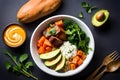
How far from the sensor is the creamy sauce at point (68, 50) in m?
2.47

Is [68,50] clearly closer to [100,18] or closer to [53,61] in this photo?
[53,61]

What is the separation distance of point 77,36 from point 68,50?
11 cm

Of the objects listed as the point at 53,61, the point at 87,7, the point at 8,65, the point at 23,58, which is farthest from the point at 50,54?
the point at 87,7

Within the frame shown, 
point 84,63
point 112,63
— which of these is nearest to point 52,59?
point 84,63

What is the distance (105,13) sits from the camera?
251cm

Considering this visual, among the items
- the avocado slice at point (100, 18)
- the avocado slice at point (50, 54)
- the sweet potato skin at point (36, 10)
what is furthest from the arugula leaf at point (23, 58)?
the avocado slice at point (100, 18)

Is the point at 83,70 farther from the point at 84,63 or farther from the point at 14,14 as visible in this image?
the point at 14,14

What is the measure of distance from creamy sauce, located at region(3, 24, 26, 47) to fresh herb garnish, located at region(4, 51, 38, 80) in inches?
3.3

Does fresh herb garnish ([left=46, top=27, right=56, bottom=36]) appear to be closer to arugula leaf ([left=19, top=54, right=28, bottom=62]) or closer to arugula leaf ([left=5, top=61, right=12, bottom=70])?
arugula leaf ([left=19, top=54, right=28, bottom=62])

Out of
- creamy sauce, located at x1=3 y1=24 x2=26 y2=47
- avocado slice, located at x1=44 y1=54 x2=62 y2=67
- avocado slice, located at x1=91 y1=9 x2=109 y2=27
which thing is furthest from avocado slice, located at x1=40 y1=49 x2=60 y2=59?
avocado slice, located at x1=91 y1=9 x2=109 y2=27

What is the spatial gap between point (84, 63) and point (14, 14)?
0.60 meters

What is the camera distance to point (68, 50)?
97.3 inches

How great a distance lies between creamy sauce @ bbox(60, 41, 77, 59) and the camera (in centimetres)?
247

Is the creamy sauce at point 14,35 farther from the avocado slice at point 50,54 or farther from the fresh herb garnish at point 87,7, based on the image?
the fresh herb garnish at point 87,7
